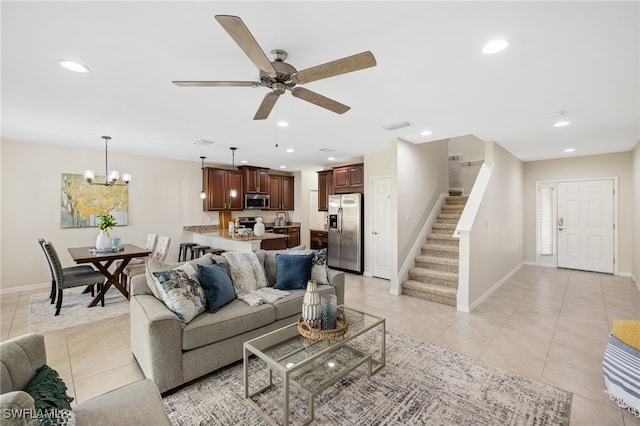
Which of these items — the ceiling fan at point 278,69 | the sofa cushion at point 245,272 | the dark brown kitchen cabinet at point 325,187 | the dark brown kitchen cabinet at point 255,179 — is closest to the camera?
the ceiling fan at point 278,69

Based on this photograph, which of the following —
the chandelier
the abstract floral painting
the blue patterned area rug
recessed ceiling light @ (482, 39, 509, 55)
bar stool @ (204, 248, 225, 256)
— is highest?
recessed ceiling light @ (482, 39, 509, 55)

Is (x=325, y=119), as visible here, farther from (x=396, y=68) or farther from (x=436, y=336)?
(x=436, y=336)

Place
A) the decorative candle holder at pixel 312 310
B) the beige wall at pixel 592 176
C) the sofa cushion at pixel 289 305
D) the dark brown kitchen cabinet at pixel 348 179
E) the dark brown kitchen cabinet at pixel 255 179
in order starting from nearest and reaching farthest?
1. the decorative candle holder at pixel 312 310
2. the sofa cushion at pixel 289 305
3. the beige wall at pixel 592 176
4. the dark brown kitchen cabinet at pixel 348 179
5. the dark brown kitchen cabinet at pixel 255 179

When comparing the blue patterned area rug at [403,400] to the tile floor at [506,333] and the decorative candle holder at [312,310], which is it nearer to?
the tile floor at [506,333]

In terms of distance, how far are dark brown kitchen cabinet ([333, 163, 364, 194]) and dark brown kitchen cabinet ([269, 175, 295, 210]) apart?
2.28 m

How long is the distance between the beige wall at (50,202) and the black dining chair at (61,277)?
166 centimetres

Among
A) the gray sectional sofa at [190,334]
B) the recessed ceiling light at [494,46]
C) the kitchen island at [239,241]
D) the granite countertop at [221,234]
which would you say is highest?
the recessed ceiling light at [494,46]

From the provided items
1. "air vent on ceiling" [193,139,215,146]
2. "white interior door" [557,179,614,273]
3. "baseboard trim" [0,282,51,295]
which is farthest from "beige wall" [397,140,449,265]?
"baseboard trim" [0,282,51,295]

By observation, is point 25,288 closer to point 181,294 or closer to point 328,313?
point 181,294

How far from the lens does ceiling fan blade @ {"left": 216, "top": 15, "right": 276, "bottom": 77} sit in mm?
1308

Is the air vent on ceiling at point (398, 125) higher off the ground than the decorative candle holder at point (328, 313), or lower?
higher

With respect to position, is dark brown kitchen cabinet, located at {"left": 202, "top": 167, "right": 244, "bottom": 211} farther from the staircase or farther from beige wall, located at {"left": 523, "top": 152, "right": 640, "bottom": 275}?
beige wall, located at {"left": 523, "top": 152, "right": 640, "bottom": 275}

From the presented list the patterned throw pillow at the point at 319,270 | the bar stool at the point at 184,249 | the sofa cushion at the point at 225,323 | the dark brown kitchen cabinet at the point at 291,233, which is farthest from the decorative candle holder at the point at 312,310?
the dark brown kitchen cabinet at the point at 291,233

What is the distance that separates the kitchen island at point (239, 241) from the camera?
516 centimetres
